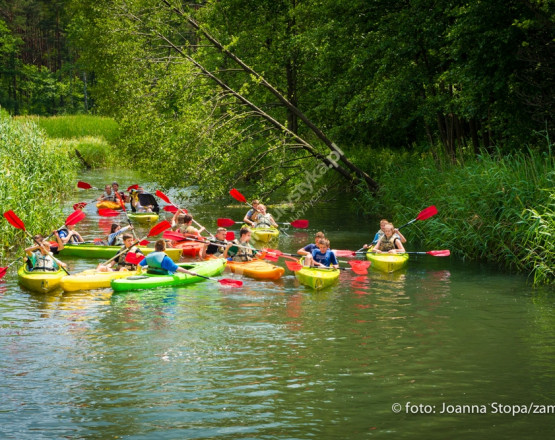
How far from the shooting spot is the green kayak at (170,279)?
452 inches

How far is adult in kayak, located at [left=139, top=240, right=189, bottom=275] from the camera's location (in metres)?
12.1

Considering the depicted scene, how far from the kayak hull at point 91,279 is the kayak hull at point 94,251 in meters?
2.47

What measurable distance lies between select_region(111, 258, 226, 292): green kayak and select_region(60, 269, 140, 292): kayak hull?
429mm

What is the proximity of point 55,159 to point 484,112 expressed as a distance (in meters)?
13.5

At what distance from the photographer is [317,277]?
39.4 ft

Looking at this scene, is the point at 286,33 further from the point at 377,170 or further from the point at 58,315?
the point at 58,315

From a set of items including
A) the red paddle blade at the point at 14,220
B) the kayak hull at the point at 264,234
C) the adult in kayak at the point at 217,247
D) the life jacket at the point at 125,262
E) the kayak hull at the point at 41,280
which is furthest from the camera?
the kayak hull at the point at 264,234

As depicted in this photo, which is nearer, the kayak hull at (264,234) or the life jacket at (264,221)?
the kayak hull at (264,234)

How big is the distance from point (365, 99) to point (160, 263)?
10366mm

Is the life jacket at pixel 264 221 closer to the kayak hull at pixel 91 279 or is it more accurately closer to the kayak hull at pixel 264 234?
the kayak hull at pixel 264 234

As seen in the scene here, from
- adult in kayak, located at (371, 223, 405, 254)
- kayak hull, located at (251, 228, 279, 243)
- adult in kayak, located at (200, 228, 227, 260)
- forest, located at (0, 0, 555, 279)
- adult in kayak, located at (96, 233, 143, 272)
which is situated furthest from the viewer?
kayak hull, located at (251, 228, 279, 243)

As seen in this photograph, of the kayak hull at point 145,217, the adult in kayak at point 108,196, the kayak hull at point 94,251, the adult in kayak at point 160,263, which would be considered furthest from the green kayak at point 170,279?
the adult in kayak at point 108,196

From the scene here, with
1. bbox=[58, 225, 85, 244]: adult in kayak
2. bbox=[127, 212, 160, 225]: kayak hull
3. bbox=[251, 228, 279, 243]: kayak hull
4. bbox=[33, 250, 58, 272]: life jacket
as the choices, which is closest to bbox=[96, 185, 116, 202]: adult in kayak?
bbox=[127, 212, 160, 225]: kayak hull

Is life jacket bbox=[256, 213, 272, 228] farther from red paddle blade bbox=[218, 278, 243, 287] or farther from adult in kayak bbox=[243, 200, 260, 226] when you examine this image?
red paddle blade bbox=[218, 278, 243, 287]
